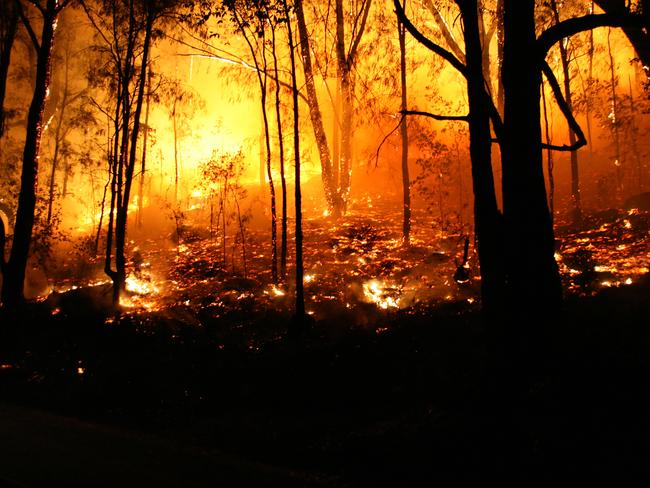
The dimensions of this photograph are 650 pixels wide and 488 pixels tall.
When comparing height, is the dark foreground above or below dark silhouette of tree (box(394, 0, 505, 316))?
below

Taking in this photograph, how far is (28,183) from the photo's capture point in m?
12.3

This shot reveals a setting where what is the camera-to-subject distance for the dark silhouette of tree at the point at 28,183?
39.8ft

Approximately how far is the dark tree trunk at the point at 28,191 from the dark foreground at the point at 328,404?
142cm

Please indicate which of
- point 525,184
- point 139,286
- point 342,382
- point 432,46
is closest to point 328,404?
point 342,382

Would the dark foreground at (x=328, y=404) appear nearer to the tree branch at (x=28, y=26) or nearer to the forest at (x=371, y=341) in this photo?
the forest at (x=371, y=341)

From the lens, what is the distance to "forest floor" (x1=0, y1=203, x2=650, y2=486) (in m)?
4.69

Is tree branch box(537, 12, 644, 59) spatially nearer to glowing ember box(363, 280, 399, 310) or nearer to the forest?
the forest

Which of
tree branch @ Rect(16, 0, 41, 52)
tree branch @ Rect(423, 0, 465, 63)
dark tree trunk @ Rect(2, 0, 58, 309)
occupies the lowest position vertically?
dark tree trunk @ Rect(2, 0, 58, 309)

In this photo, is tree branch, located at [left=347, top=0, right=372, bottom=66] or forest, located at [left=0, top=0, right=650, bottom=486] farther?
tree branch, located at [left=347, top=0, right=372, bottom=66]

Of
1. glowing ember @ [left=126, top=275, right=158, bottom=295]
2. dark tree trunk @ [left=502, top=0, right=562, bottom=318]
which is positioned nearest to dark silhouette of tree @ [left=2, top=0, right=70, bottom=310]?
glowing ember @ [left=126, top=275, right=158, bottom=295]

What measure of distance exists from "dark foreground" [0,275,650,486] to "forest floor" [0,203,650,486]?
0.09 ft

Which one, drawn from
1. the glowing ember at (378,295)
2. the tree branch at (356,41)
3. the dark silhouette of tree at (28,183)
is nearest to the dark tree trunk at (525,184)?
the glowing ember at (378,295)

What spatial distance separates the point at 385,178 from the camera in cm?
3206

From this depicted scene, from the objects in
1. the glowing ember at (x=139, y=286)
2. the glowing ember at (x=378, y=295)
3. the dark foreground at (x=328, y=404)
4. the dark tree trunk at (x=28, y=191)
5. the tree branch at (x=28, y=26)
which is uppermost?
the tree branch at (x=28, y=26)
